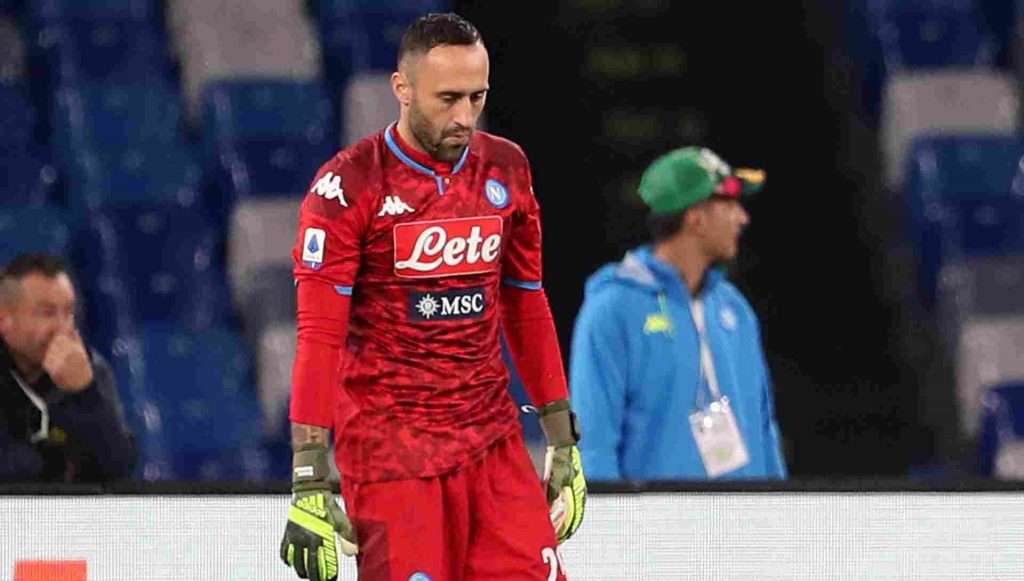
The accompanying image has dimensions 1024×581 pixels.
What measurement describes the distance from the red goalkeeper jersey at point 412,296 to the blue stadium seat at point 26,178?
16.3 ft

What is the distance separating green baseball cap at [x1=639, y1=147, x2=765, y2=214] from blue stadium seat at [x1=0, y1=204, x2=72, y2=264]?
3124mm

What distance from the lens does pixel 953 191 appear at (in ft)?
29.7

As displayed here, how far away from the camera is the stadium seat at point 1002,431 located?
8.23 m

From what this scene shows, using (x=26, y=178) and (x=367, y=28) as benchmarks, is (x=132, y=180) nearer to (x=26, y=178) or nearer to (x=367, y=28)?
(x=26, y=178)

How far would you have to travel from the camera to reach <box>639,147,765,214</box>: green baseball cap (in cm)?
592

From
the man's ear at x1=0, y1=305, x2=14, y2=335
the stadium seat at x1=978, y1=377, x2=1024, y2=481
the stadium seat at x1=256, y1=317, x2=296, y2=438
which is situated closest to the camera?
the man's ear at x1=0, y1=305, x2=14, y2=335

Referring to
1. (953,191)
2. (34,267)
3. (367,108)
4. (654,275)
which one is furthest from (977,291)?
(34,267)

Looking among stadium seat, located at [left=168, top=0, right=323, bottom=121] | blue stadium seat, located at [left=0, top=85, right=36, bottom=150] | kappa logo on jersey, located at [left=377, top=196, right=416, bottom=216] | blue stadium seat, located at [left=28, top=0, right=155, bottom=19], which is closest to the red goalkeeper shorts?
kappa logo on jersey, located at [left=377, top=196, right=416, bottom=216]

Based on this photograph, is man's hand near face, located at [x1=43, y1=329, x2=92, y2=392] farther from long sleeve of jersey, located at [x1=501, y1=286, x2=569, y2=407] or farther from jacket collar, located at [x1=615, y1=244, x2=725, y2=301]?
long sleeve of jersey, located at [x1=501, y1=286, x2=569, y2=407]

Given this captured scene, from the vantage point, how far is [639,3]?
32.8ft

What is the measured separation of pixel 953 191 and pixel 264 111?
287 cm

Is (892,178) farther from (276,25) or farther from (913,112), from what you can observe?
(276,25)

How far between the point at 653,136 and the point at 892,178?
1.10 meters

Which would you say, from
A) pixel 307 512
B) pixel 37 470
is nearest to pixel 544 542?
pixel 307 512
